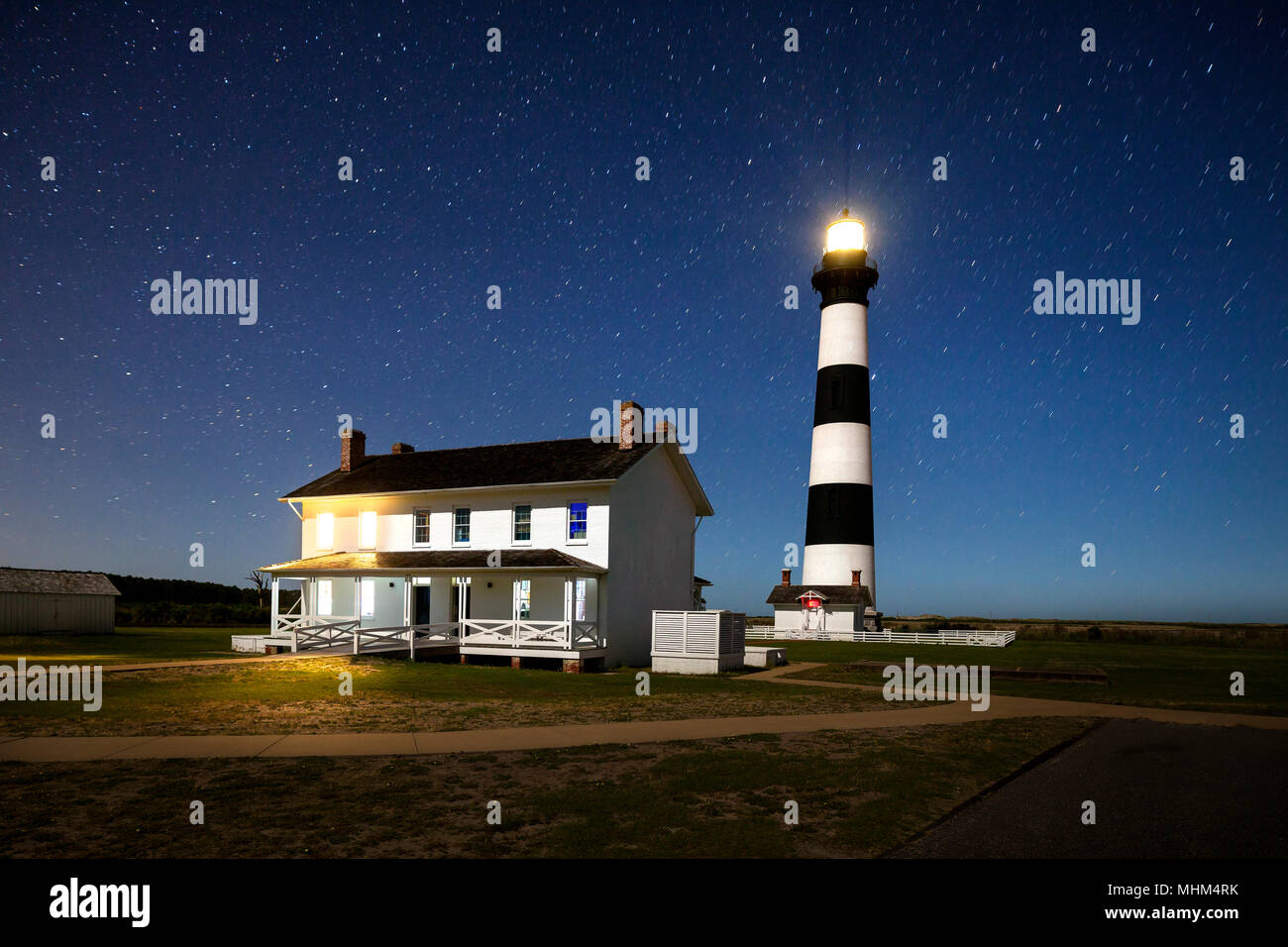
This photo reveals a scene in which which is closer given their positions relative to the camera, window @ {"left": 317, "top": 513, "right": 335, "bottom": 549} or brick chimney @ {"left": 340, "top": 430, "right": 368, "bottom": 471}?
window @ {"left": 317, "top": 513, "right": 335, "bottom": 549}

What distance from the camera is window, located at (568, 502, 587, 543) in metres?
27.6

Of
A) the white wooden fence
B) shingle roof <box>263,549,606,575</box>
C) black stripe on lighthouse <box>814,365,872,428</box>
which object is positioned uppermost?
black stripe on lighthouse <box>814,365,872,428</box>

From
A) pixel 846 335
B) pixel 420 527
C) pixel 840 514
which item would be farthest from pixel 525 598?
pixel 846 335

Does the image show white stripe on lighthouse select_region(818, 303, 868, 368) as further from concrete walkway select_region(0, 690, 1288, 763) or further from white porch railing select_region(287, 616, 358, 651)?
concrete walkway select_region(0, 690, 1288, 763)

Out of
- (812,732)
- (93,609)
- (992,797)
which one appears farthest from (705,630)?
(93,609)

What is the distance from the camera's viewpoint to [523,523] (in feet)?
94.8

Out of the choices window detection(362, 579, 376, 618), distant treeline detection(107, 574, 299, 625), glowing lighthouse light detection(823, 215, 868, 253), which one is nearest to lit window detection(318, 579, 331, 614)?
window detection(362, 579, 376, 618)

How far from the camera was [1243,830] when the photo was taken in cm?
770

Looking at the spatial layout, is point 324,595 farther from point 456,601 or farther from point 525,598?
point 525,598

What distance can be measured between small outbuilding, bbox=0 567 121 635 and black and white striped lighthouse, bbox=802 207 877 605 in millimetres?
35494
